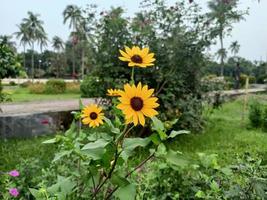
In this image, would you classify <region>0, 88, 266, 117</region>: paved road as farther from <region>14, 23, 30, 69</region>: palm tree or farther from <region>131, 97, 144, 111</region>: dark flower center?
<region>14, 23, 30, 69</region>: palm tree

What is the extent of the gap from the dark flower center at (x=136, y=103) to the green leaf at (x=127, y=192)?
9.4 inches

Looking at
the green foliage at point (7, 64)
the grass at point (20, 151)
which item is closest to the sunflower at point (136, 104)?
the grass at point (20, 151)

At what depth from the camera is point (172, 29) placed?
5508 millimetres

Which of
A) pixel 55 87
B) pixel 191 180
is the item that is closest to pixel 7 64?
pixel 191 180

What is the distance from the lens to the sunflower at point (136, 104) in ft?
3.40

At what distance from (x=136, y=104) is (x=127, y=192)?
255 millimetres

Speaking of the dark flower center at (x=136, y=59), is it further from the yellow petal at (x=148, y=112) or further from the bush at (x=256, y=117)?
the bush at (x=256, y=117)

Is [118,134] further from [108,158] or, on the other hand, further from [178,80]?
[178,80]

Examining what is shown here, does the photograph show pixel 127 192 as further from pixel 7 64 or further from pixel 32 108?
pixel 32 108

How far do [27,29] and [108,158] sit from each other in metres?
53.5

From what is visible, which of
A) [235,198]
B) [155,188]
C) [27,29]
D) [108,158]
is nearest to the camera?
[108,158]

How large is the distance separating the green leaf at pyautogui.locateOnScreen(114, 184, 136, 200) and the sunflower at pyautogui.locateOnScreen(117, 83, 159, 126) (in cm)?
20

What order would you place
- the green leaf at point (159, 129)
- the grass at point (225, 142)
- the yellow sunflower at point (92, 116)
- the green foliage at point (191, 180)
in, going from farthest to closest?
the grass at point (225, 142), the green foliage at point (191, 180), the yellow sunflower at point (92, 116), the green leaf at point (159, 129)

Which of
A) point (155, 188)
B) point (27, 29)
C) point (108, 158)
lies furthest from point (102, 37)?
point (27, 29)
